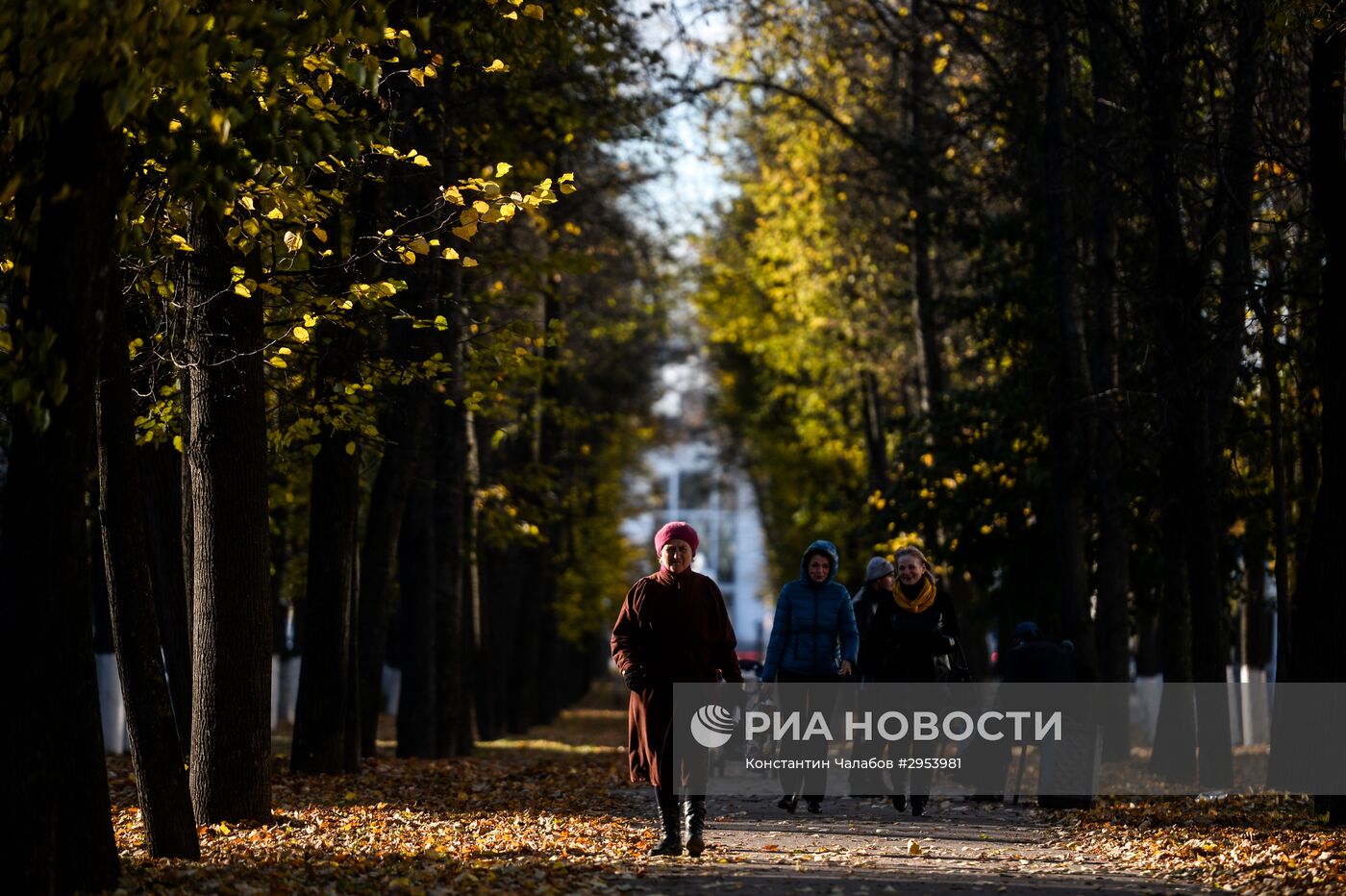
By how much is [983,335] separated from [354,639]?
9047 mm

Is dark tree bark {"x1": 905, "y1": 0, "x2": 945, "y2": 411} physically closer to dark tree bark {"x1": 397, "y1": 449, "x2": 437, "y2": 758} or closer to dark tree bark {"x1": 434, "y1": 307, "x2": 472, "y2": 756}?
dark tree bark {"x1": 434, "y1": 307, "x2": 472, "y2": 756}

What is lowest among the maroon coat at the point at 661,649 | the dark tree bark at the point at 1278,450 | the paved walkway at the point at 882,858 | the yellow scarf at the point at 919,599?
the paved walkway at the point at 882,858

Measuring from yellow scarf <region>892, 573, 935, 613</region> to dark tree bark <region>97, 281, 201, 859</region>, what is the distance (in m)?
5.88

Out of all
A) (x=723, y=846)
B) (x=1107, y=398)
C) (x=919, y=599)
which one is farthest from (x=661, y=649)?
(x=1107, y=398)

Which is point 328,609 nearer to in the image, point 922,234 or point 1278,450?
point 1278,450

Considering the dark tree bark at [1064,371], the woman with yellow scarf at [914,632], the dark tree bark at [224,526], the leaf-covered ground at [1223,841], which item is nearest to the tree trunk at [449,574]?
the dark tree bark at [1064,371]

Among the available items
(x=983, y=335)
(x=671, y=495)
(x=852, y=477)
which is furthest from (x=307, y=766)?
(x=671, y=495)

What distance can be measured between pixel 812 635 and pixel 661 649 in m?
3.09

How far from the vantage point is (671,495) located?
415 feet

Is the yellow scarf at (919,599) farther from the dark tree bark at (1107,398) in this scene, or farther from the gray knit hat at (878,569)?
the dark tree bark at (1107,398)

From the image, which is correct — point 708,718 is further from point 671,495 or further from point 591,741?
point 671,495

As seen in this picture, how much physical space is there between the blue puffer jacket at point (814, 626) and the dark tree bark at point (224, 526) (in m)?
4.00

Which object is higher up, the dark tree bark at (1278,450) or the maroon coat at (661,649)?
the dark tree bark at (1278,450)

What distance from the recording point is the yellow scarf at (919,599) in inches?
519
